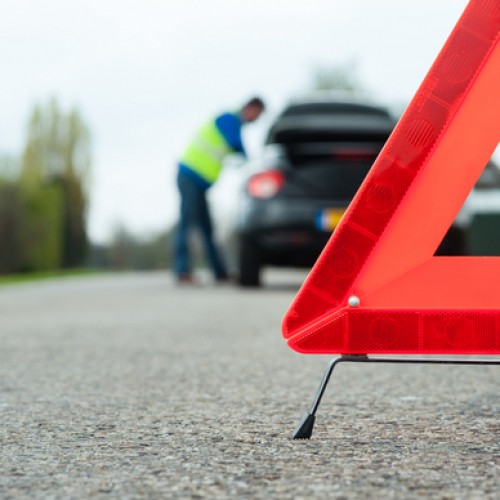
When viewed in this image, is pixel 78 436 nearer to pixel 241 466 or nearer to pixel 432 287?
pixel 241 466

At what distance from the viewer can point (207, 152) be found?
10031 mm

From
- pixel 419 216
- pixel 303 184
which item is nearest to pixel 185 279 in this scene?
pixel 303 184

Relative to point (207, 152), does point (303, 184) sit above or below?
below

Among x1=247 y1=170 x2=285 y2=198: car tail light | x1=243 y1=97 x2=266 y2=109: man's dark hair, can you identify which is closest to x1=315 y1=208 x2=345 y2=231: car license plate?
x1=247 y1=170 x2=285 y2=198: car tail light

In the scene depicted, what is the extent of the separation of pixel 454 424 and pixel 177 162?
27.1 feet

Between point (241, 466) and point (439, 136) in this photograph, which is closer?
point (241, 466)

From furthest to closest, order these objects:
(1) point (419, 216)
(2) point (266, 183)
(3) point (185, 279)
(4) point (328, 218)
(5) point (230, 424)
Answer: (3) point (185, 279)
(2) point (266, 183)
(4) point (328, 218)
(5) point (230, 424)
(1) point (419, 216)

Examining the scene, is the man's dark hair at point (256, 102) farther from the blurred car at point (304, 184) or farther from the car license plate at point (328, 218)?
the car license plate at point (328, 218)

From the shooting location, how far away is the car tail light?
8.19m

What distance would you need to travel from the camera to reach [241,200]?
857cm

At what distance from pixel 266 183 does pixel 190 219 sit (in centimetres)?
216

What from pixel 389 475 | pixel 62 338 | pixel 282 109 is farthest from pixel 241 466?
pixel 282 109

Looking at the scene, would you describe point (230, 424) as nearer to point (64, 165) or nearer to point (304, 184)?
point (304, 184)

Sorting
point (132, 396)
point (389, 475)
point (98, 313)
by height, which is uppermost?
point (389, 475)
